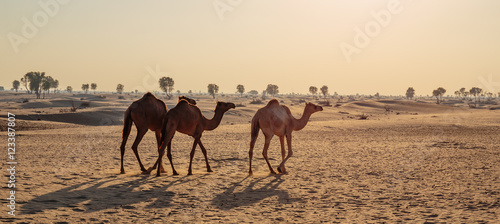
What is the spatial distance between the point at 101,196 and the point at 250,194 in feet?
11.5

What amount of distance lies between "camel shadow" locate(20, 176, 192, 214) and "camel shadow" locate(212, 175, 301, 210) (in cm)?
124

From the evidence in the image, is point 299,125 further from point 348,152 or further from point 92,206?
point 92,206

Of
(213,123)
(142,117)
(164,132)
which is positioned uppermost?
(142,117)

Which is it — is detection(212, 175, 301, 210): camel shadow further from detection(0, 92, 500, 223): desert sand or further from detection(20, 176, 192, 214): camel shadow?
detection(20, 176, 192, 214): camel shadow

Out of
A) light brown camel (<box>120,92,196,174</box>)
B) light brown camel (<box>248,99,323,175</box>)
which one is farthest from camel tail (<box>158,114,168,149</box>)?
light brown camel (<box>248,99,323,175</box>)

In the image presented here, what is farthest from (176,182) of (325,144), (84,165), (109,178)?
(325,144)

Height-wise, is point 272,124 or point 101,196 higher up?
point 272,124

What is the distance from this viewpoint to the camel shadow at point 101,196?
8125 mm

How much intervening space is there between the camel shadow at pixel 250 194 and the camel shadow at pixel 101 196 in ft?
4.05

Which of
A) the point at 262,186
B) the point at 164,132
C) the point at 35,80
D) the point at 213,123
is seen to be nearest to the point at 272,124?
the point at 213,123

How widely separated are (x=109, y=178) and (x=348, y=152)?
35.4ft

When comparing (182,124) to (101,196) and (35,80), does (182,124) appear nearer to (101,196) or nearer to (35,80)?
(101,196)

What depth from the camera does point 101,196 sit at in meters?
9.03

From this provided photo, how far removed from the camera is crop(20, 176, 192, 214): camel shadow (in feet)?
26.7
